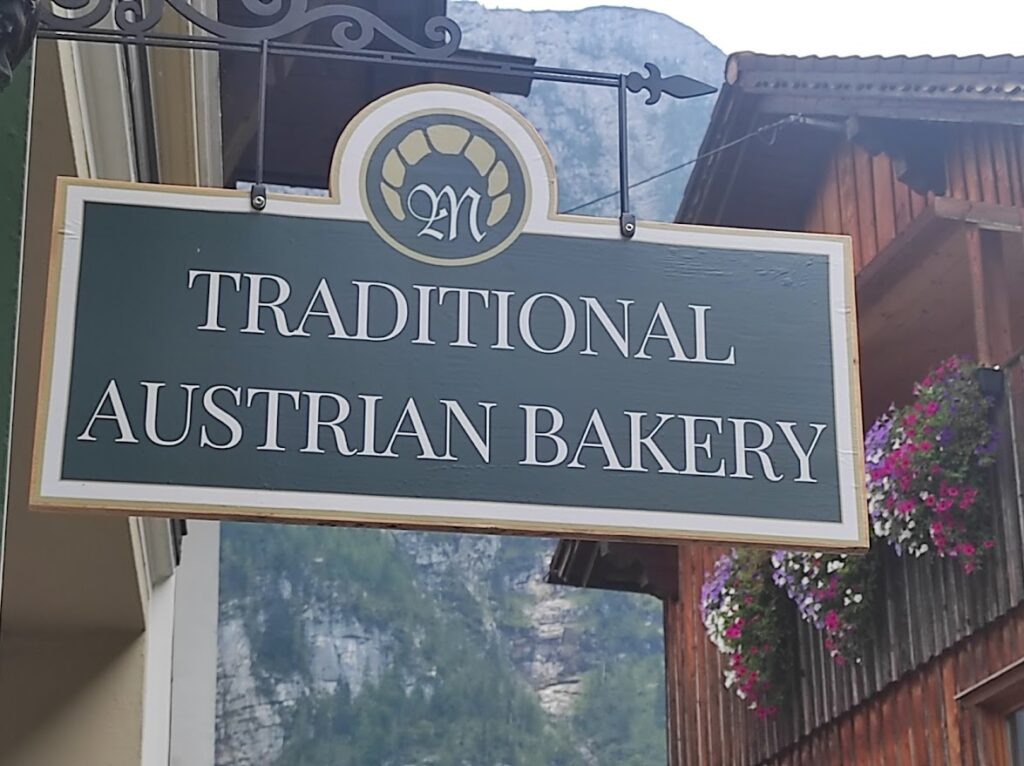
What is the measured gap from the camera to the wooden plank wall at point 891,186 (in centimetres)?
781

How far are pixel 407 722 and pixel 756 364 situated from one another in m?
55.6

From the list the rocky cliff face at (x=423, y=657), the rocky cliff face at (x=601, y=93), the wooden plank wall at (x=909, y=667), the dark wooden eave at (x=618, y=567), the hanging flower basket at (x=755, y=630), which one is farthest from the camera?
the rocky cliff face at (x=601, y=93)

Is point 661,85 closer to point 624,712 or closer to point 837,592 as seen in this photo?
point 837,592

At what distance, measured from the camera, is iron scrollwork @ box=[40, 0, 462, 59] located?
2869 mm

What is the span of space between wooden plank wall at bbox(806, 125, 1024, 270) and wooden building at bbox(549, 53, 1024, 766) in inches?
0.4

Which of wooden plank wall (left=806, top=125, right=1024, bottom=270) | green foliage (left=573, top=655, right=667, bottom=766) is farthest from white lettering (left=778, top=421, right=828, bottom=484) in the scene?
green foliage (left=573, top=655, right=667, bottom=766)

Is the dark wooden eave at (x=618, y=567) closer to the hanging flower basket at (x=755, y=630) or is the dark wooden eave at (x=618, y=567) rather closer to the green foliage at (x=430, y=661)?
the hanging flower basket at (x=755, y=630)

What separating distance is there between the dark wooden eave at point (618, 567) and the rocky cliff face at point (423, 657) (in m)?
42.6

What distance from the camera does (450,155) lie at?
10.0 feet

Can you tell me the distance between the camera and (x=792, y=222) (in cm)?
1070

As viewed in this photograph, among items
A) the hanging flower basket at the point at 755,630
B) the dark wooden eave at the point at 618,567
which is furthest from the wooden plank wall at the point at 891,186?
the dark wooden eave at the point at 618,567

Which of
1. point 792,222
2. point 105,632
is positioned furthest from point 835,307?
point 792,222

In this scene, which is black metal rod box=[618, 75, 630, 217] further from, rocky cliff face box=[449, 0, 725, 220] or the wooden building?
rocky cliff face box=[449, 0, 725, 220]

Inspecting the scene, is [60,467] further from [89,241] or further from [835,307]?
[835,307]
